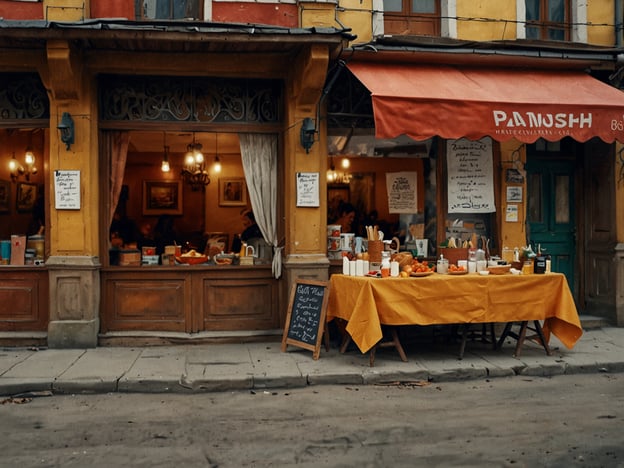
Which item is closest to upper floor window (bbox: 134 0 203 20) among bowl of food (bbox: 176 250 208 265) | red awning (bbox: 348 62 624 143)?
red awning (bbox: 348 62 624 143)

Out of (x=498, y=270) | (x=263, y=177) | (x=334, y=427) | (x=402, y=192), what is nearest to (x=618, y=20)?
(x=402, y=192)

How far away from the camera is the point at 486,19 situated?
9797 millimetres

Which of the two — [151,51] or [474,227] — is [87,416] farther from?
[474,227]

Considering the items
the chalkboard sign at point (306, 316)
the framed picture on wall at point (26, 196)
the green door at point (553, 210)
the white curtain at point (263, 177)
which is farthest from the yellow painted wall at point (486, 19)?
Result: the framed picture on wall at point (26, 196)

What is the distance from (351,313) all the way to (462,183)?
318 cm

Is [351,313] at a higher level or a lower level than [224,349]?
higher

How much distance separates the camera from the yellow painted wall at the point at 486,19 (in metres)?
9.73

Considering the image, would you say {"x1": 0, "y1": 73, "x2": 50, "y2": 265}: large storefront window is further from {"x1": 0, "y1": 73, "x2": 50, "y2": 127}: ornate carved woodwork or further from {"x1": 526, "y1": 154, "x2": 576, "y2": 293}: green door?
{"x1": 526, "y1": 154, "x2": 576, "y2": 293}: green door

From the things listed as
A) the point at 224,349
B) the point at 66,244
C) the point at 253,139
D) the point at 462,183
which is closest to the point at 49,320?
the point at 66,244

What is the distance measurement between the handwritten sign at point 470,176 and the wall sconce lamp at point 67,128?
18.2 ft

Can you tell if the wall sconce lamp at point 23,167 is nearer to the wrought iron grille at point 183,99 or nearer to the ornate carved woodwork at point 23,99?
the ornate carved woodwork at point 23,99

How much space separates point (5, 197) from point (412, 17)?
22.8 feet

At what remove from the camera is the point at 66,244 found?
8.72 m

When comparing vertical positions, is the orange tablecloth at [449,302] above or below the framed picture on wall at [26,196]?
below
